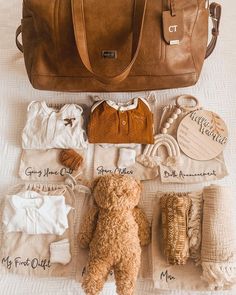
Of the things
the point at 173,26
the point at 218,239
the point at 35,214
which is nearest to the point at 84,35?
the point at 173,26

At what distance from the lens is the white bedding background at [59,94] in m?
0.97

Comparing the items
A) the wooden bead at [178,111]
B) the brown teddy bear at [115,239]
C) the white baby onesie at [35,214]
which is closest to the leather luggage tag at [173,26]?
the wooden bead at [178,111]

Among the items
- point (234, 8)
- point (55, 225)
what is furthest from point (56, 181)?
point (234, 8)

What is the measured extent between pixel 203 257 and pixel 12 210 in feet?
1.42

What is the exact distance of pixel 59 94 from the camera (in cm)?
102

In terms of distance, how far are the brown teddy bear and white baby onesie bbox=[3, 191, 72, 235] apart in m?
0.09

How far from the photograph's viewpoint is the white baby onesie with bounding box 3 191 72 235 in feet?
2.88

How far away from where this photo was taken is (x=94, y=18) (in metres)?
0.82

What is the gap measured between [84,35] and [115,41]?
0.07 m

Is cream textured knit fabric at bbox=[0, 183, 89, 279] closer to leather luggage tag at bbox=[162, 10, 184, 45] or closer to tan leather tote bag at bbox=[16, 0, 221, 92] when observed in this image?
tan leather tote bag at bbox=[16, 0, 221, 92]

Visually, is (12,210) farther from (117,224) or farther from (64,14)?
(64,14)

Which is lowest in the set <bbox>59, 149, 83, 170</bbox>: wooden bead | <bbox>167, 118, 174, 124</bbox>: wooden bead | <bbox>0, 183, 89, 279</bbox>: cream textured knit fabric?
<bbox>0, 183, 89, 279</bbox>: cream textured knit fabric

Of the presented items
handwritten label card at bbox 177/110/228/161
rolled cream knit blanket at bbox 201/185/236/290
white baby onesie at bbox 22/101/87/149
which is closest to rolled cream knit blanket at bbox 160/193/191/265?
rolled cream knit blanket at bbox 201/185/236/290

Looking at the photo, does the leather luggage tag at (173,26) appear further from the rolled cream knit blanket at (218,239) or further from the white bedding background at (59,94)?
the rolled cream knit blanket at (218,239)
